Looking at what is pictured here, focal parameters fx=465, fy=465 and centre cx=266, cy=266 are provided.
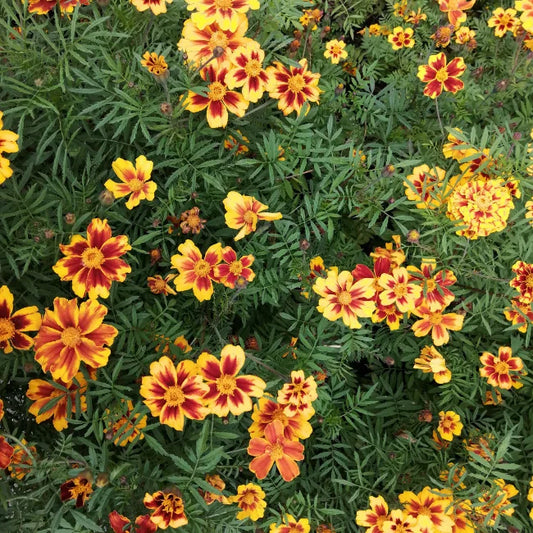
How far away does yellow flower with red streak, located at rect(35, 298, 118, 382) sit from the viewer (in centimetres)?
105

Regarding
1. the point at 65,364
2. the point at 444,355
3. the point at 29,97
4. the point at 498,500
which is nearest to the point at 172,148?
the point at 29,97

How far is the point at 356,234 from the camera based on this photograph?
2029 millimetres

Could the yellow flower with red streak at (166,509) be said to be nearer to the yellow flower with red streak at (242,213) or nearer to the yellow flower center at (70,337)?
the yellow flower center at (70,337)

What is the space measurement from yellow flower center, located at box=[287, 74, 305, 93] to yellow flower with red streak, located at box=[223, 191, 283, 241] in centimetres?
41

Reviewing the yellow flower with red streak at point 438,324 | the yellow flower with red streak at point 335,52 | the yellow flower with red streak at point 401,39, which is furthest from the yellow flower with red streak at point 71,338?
the yellow flower with red streak at point 401,39

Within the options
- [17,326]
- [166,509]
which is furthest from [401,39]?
[166,509]

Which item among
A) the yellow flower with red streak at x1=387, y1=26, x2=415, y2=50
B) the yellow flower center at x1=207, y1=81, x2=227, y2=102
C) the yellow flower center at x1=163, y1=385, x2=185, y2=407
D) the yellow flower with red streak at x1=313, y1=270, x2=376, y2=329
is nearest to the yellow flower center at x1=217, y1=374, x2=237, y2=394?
the yellow flower center at x1=163, y1=385, x2=185, y2=407

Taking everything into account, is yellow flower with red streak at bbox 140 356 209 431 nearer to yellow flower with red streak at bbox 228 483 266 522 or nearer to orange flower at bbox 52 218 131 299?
orange flower at bbox 52 218 131 299

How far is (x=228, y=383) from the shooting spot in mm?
1206

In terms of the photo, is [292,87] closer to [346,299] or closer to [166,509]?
[346,299]

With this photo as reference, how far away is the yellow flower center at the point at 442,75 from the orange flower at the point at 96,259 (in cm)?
135

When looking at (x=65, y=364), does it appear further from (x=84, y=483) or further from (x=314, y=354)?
(x=314, y=354)

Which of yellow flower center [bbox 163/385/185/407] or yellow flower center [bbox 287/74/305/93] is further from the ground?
yellow flower center [bbox 287/74/305/93]

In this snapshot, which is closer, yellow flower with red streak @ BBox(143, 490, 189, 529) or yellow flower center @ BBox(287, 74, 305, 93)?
yellow flower with red streak @ BBox(143, 490, 189, 529)
